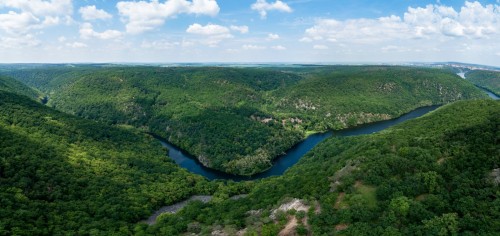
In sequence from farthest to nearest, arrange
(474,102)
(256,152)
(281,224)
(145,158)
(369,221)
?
1. (256,152)
2. (145,158)
3. (474,102)
4. (281,224)
5. (369,221)

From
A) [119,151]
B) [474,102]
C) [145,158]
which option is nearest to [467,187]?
[474,102]

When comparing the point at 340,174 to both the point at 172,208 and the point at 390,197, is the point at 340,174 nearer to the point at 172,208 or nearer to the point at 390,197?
the point at 390,197

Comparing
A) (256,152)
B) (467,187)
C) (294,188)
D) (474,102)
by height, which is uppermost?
(474,102)

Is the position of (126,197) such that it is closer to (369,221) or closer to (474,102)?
(369,221)

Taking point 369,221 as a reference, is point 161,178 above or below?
below

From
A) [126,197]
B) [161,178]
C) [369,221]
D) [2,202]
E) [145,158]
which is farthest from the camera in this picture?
[145,158]

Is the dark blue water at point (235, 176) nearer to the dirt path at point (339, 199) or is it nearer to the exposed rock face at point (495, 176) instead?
the dirt path at point (339, 199)
